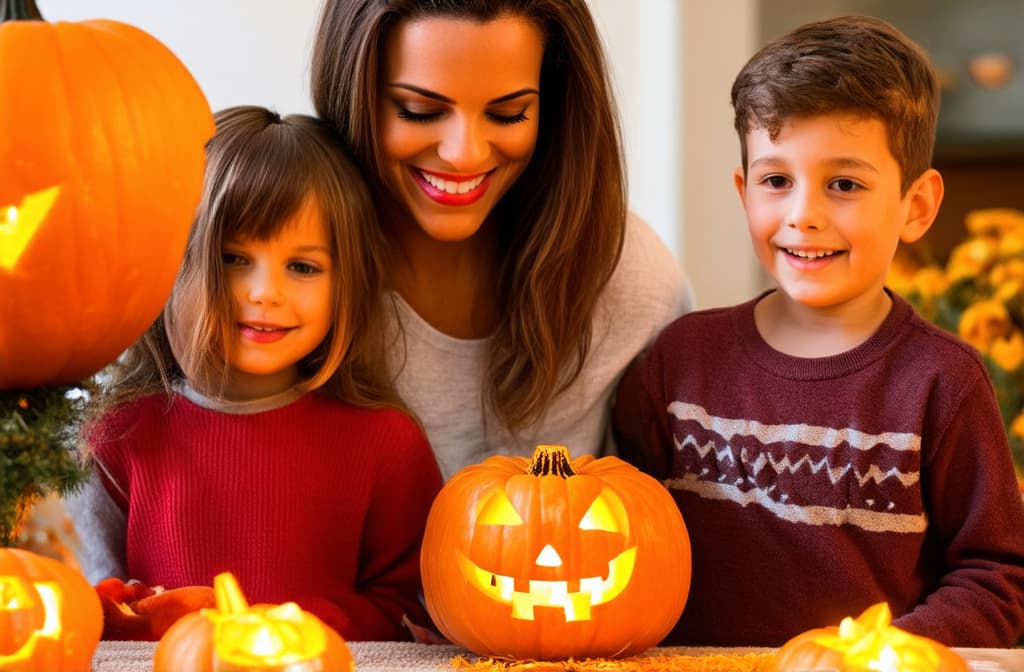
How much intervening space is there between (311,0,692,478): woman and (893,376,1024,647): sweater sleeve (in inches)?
18.5

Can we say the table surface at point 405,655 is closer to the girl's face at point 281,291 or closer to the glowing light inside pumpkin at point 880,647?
the glowing light inside pumpkin at point 880,647

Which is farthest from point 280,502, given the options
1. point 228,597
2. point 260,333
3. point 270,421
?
point 228,597

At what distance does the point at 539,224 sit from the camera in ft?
5.49

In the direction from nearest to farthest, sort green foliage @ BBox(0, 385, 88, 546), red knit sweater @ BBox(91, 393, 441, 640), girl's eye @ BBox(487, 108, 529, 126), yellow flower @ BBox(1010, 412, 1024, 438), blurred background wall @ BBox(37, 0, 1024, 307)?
green foliage @ BBox(0, 385, 88, 546)
red knit sweater @ BBox(91, 393, 441, 640)
girl's eye @ BBox(487, 108, 529, 126)
yellow flower @ BBox(1010, 412, 1024, 438)
blurred background wall @ BBox(37, 0, 1024, 307)

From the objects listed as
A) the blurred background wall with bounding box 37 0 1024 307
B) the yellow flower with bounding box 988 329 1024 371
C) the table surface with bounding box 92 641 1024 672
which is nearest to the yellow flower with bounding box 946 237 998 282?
the yellow flower with bounding box 988 329 1024 371

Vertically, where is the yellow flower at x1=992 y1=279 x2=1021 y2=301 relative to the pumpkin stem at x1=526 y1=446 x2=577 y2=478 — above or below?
below

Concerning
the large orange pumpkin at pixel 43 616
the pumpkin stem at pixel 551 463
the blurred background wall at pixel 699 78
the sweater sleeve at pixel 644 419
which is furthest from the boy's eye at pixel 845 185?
the blurred background wall at pixel 699 78

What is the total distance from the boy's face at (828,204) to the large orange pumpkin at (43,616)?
2.71ft

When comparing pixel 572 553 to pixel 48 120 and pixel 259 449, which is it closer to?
pixel 259 449

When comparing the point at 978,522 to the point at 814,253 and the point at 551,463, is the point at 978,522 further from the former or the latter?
the point at 551,463

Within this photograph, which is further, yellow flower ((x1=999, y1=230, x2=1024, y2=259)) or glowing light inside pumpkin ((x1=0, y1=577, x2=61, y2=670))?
yellow flower ((x1=999, y1=230, x2=1024, y2=259))

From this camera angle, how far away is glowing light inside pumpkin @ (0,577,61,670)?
96 cm

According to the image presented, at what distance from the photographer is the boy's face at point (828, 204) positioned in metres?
Answer: 1.38

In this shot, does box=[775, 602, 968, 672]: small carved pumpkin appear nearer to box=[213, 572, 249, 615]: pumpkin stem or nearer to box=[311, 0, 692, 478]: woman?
box=[213, 572, 249, 615]: pumpkin stem
